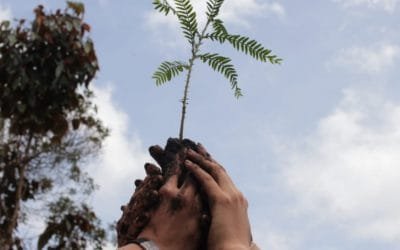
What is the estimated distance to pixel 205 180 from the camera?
2.14 m

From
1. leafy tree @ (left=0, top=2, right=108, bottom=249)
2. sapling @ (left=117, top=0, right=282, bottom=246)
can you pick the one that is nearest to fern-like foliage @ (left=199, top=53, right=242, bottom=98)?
sapling @ (left=117, top=0, right=282, bottom=246)

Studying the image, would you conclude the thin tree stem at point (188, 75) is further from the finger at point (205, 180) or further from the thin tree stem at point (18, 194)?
the thin tree stem at point (18, 194)

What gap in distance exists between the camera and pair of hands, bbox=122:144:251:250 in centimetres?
207

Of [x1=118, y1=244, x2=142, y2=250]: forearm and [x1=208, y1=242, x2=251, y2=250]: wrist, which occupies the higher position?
[x1=208, y1=242, x2=251, y2=250]: wrist

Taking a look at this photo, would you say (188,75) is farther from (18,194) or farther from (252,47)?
(18,194)

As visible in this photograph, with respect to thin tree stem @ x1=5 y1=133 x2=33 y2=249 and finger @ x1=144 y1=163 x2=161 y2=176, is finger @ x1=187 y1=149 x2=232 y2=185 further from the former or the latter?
thin tree stem @ x1=5 y1=133 x2=33 y2=249

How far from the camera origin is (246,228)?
213 centimetres

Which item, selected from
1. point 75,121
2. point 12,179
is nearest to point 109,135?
point 75,121

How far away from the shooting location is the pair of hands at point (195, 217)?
6.79ft

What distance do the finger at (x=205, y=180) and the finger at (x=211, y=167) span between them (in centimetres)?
2

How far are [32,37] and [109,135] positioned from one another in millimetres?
2887

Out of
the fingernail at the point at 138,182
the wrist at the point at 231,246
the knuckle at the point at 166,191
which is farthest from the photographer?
the fingernail at the point at 138,182

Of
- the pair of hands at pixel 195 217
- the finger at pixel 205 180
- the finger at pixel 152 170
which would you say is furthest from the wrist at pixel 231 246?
the finger at pixel 152 170

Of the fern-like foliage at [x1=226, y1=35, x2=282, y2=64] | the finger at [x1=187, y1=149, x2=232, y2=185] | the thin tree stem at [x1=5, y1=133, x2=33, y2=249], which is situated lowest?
the finger at [x1=187, y1=149, x2=232, y2=185]
